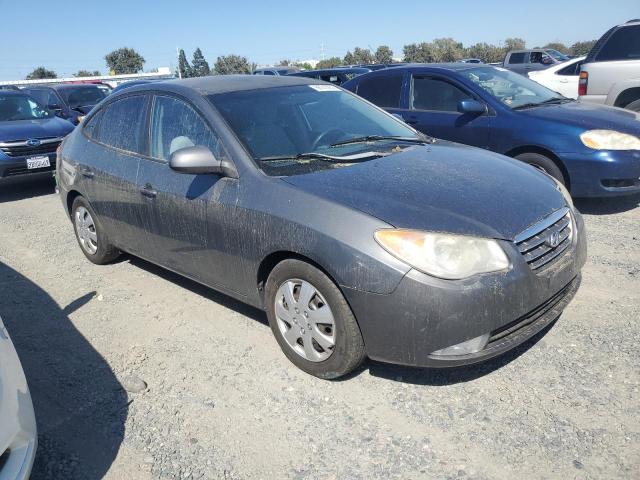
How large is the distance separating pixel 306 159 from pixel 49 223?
4793 millimetres

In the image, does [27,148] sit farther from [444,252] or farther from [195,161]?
[444,252]

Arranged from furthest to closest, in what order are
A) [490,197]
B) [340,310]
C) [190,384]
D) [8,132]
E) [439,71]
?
[8,132], [439,71], [190,384], [490,197], [340,310]

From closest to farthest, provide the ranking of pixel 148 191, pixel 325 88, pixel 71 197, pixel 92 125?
1. pixel 148 191
2. pixel 325 88
3. pixel 92 125
4. pixel 71 197

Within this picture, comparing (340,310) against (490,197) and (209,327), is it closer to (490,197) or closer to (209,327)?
(490,197)

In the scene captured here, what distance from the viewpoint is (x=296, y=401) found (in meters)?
3.01

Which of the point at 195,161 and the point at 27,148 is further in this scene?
the point at 27,148

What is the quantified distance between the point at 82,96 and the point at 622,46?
12229 millimetres

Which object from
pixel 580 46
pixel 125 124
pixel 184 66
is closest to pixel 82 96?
pixel 125 124

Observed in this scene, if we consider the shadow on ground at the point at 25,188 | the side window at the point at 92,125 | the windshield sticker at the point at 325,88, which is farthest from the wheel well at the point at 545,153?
the shadow on ground at the point at 25,188

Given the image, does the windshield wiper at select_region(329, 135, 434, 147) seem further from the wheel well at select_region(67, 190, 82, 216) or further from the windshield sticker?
the wheel well at select_region(67, 190, 82, 216)

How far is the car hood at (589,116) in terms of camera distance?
221 inches

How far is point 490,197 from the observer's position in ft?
9.89

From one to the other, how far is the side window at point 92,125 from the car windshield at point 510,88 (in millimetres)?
4091

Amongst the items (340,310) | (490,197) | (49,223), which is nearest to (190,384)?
(340,310)
